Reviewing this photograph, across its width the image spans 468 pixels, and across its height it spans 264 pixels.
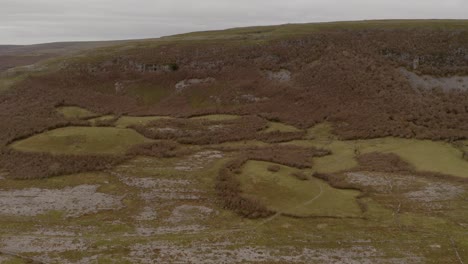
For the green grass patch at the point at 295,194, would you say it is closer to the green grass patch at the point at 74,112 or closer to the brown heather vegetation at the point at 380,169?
the brown heather vegetation at the point at 380,169

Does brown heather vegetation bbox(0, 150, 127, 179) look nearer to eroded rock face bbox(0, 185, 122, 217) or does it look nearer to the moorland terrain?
the moorland terrain

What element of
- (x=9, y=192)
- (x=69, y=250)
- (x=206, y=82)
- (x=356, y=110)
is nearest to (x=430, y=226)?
(x=69, y=250)

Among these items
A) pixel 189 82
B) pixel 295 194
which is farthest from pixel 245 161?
pixel 189 82

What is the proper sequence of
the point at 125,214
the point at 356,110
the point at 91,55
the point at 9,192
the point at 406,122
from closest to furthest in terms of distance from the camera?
the point at 125,214 → the point at 9,192 → the point at 406,122 → the point at 356,110 → the point at 91,55

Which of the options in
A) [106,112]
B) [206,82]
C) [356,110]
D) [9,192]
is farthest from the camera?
[206,82]

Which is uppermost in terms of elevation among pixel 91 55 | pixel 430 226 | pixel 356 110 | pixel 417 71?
pixel 91 55

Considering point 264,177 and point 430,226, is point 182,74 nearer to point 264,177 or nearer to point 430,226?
point 264,177

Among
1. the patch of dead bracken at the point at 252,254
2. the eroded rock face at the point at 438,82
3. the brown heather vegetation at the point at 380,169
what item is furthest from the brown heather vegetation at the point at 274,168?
the eroded rock face at the point at 438,82
